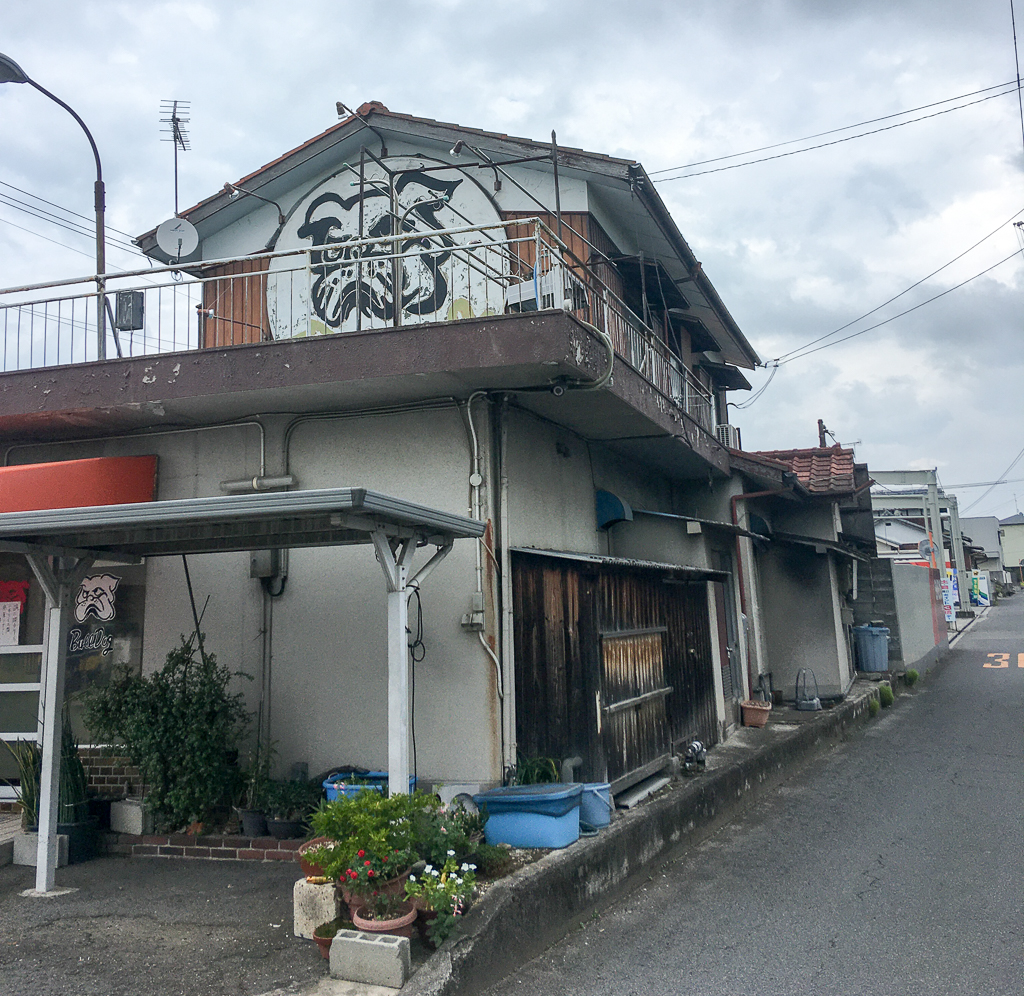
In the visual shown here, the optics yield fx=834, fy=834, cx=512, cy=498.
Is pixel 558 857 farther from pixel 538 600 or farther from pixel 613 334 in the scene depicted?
pixel 613 334

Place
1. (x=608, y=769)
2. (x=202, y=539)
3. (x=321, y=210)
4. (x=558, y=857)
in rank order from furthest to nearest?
1. (x=321, y=210)
2. (x=608, y=769)
3. (x=202, y=539)
4. (x=558, y=857)

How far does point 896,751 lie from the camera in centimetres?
1179

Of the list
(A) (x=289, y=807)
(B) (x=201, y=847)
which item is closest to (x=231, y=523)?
(A) (x=289, y=807)

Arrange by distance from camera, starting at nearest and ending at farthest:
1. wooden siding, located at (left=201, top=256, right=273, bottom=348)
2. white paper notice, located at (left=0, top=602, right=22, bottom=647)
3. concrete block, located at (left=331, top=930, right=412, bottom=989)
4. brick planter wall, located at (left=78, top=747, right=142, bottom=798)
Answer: concrete block, located at (left=331, top=930, right=412, bottom=989) < brick planter wall, located at (left=78, top=747, right=142, bottom=798) < white paper notice, located at (left=0, top=602, right=22, bottom=647) < wooden siding, located at (left=201, top=256, right=273, bottom=348)

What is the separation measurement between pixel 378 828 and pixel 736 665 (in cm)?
895

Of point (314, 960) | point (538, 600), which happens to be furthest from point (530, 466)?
point (314, 960)

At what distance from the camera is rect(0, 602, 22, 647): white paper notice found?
329 inches

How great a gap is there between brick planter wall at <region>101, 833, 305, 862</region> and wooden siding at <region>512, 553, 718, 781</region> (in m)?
2.09

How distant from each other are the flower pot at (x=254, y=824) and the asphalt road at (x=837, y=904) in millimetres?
2681

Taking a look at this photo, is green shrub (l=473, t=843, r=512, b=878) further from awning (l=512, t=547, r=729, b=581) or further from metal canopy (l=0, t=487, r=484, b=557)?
awning (l=512, t=547, r=729, b=581)

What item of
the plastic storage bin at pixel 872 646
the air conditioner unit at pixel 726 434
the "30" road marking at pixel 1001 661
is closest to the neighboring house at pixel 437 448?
the air conditioner unit at pixel 726 434

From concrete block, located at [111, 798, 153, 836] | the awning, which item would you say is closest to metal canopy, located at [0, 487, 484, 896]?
concrete block, located at [111, 798, 153, 836]

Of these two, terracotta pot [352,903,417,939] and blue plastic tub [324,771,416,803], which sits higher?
blue plastic tub [324,771,416,803]

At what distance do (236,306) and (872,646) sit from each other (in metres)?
14.2
